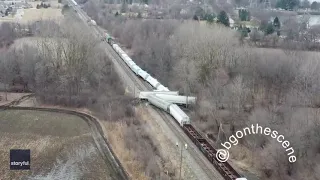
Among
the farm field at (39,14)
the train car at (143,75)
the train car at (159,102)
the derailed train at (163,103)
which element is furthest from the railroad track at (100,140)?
the farm field at (39,14)

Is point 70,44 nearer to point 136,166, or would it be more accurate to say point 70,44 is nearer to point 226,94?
point 226,94

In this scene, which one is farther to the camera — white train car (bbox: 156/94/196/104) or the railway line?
white train car (bbox: 156/94/196/104)

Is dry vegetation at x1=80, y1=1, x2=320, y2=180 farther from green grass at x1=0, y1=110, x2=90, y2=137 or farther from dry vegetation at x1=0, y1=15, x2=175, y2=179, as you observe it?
green grass at x1=0, y1=110, x2=90, y2=137

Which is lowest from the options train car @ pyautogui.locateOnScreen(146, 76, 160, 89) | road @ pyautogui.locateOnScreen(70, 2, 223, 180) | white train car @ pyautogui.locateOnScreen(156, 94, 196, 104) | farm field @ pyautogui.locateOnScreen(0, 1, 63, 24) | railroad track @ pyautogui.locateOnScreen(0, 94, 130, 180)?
railroad track @ pyautogui.locateOnScreen(0, 94, 130, 180)

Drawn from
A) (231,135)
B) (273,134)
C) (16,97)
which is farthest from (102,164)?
(16,97)

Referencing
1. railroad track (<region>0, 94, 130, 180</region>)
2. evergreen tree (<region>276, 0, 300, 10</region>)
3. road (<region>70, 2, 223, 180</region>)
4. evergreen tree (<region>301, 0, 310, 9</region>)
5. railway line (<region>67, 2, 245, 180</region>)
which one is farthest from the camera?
→ evergreen tree (<region>301, 0, 310, 9</region>)

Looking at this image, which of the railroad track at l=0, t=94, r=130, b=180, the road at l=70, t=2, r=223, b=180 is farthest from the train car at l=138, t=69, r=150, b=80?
the railroad track at l=0, t=94, r=130, b=180

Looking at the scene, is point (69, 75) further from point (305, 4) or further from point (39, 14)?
point (305, 4)
